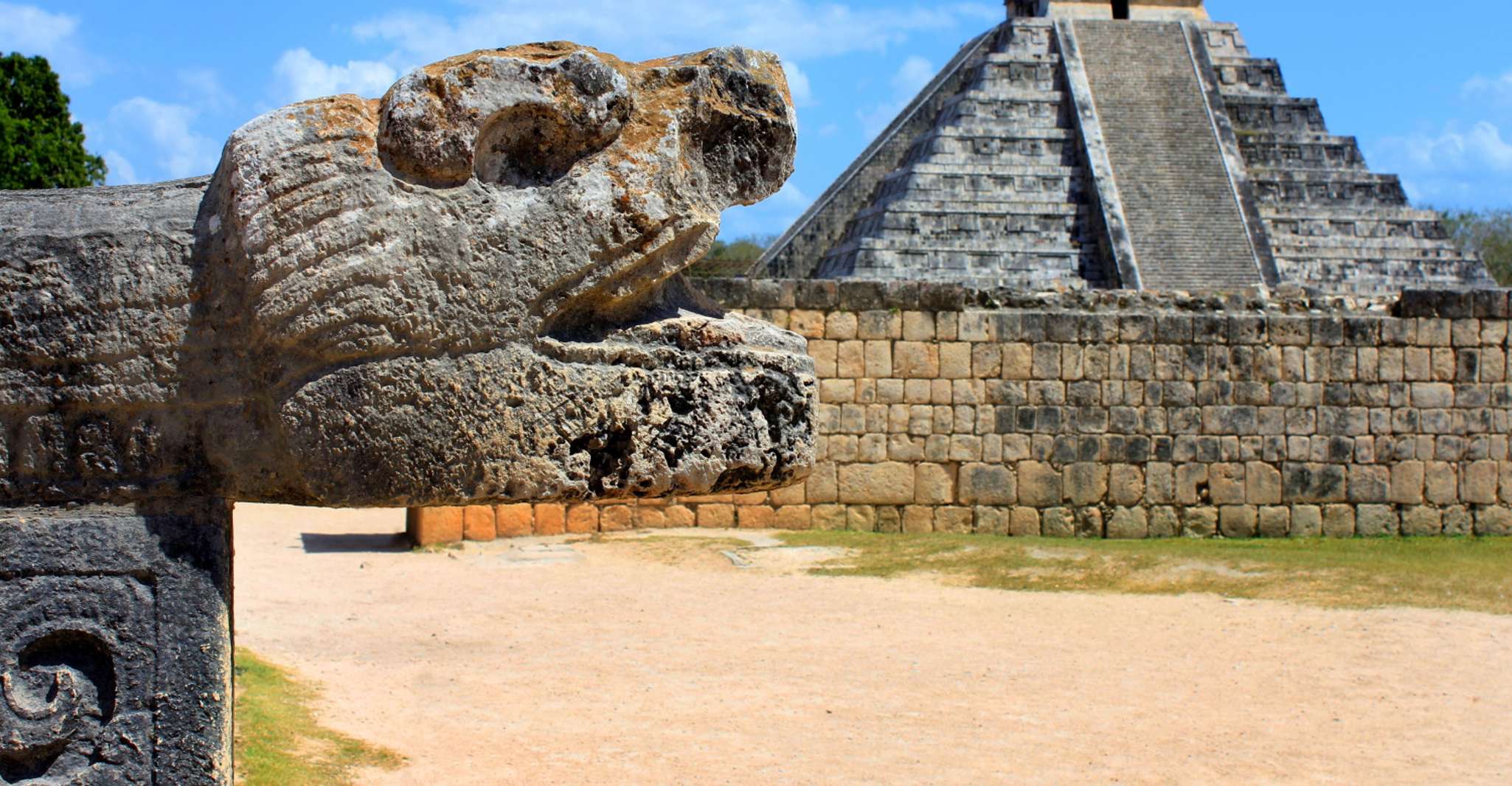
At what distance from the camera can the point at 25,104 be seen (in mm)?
18594

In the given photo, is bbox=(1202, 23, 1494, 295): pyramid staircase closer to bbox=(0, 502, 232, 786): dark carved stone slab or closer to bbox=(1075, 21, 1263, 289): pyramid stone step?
bbox=(1075, 21, 1263, 289): pyramid stone step

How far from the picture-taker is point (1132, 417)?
13.4 meters

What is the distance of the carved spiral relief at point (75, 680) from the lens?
2121 mm

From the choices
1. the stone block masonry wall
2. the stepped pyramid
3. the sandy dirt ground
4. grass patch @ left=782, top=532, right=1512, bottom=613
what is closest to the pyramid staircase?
the stepped pyramid

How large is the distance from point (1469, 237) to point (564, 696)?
53.0 metres

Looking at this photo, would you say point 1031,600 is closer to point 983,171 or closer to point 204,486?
point 204,486

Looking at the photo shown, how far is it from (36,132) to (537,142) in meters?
18.2

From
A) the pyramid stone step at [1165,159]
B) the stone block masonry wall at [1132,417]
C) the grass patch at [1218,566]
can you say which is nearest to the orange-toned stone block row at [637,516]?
the stone block masonry wall at [1132,417]

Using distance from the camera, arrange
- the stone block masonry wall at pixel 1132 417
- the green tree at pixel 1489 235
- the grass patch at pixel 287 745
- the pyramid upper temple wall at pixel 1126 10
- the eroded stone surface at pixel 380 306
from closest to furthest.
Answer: the eroded stone surface at pixel 380 306, the grass patch at pixel 287 745, the stone block masonry wall at pixel 1132 417, the pyramid upper temple wall at pixel 1126 10, the green tree at pixel 1489 235

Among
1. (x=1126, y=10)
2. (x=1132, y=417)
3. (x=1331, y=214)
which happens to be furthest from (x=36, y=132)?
(x=1126, y=10)

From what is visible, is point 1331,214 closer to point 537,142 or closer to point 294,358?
point 537,142

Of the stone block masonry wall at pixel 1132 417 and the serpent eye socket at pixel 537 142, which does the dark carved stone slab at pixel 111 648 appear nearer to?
the serpent eye socket at pixel 537 142

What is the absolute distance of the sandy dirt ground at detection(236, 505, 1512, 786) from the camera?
5.94m

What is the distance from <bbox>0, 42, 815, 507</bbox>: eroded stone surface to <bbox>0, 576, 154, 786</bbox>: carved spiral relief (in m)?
0.16
